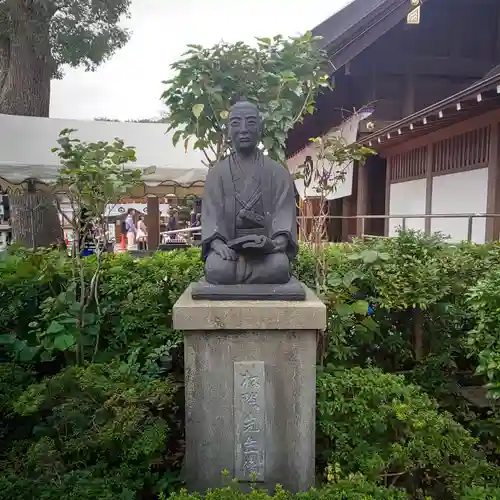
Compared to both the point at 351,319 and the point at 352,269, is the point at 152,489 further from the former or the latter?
the point at 352,269

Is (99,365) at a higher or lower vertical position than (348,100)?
lower

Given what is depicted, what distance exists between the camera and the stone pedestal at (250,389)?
2287mm

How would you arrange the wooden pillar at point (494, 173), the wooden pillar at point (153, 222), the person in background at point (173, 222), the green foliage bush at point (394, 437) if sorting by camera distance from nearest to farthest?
the green foliage bush at point (394, 437) < the wooden pillar at point (494, 173) < the wooden pillar at point (153, 222) < the person in background at point (173, 222)

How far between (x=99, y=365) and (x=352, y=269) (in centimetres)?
205

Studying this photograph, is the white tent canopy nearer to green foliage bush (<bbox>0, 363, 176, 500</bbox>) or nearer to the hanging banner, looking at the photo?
the hanging banner

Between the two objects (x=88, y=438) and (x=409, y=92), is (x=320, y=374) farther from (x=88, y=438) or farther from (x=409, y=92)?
(x=409, y=92)

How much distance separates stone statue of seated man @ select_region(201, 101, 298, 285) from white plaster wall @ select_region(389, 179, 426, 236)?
5.21 m

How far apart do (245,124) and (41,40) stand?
8617 mm

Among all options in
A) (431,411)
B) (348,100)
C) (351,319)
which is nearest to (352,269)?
(351,319)

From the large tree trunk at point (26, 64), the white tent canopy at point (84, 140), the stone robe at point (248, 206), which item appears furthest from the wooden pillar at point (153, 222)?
the stone robe at point (248, 206)

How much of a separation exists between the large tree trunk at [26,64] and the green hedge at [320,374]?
6463 mm

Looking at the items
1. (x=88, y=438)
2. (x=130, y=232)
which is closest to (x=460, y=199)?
(x=88, y=438)

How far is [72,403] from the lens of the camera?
2.62 metres

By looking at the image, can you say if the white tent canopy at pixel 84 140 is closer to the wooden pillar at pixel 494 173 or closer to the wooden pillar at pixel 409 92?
the wooden pillar at pixel 494 173
